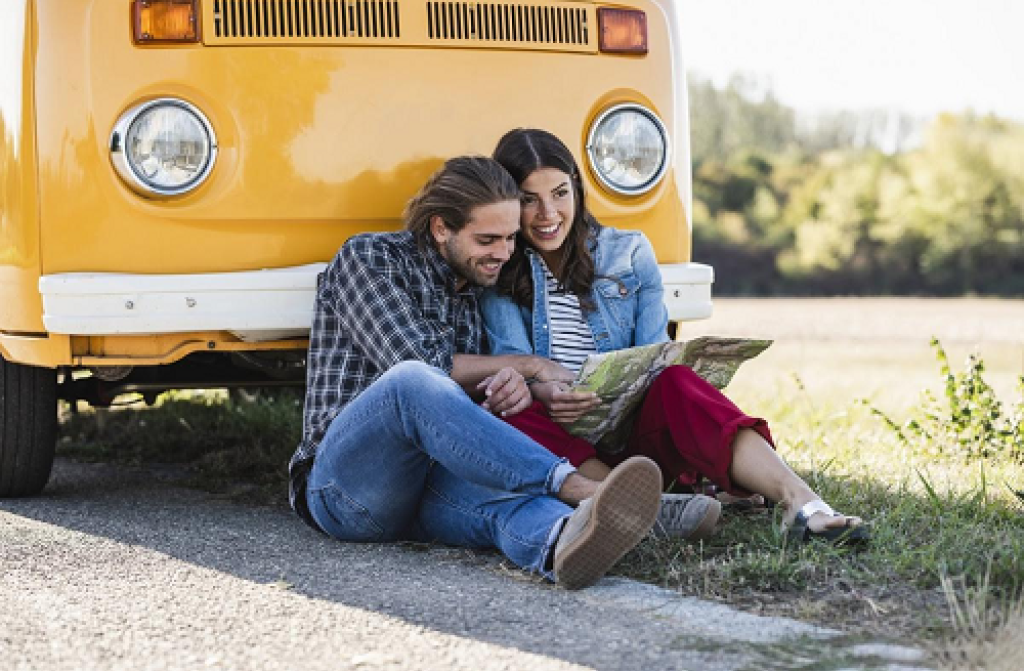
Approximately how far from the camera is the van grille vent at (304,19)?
374 centimetres

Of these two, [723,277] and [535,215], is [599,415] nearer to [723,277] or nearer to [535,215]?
[535,215]

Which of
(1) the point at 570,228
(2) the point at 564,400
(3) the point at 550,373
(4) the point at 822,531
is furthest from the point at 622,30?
(4) the point at 822,531

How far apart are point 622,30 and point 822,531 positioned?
5.76 feet

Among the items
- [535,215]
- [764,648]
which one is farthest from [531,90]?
[764,648]

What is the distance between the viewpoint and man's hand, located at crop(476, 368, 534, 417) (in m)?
3.42

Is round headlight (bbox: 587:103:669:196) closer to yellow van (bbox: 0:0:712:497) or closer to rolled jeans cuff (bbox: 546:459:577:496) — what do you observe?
yellow van (bbox: 0:0:712:497)

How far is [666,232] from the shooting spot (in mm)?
4215

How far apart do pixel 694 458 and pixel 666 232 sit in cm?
106

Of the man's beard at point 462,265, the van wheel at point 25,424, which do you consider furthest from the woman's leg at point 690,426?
A: the van wheel at point 25,424

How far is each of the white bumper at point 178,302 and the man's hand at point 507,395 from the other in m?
0.58

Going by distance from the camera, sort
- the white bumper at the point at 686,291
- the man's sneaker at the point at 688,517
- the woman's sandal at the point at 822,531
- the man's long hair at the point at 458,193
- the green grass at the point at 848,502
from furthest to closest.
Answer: the white bumper at the point at 686,291, the man's long hair at the point at 458,193, the man's sneaker at the point at 688,517, the woman's sandal at the point at 822,531, the green grass at the point at 848,502

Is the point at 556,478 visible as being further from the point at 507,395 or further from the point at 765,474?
the point at 765,474

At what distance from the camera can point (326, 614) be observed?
2803 millimetres

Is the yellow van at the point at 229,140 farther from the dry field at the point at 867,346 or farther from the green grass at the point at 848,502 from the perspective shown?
the dry field at the point at 867,346
